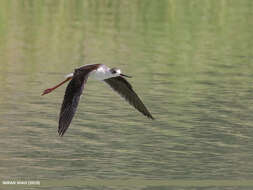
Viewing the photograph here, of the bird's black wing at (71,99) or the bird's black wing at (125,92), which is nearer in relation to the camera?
the bird's black wing at (71,99)

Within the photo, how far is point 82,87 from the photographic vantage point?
32.6 feet

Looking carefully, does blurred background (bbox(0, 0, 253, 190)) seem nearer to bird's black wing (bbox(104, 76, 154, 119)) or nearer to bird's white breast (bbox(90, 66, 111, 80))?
bird's black wing (bbox(104, 76, 154, 119))

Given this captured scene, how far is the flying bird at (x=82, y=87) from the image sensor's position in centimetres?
984

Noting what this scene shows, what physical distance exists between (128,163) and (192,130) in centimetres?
206

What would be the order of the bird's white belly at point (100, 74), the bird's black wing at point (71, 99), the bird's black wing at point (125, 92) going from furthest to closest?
the bird's black wing at point (125, 92) < the bird's white belly at point (100, 74) < the bird's black wing at point (71, 99)

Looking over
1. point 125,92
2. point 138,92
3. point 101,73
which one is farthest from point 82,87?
point 138,92

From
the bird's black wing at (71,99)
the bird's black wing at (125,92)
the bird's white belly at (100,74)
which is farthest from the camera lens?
the bird's black wing at (125,92)

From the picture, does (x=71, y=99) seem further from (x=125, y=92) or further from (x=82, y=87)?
(x=125, y=92)

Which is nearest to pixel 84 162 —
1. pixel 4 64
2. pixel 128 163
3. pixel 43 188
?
pixel 128 163

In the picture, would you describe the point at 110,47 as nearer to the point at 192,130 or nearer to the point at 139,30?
the point at 139,30

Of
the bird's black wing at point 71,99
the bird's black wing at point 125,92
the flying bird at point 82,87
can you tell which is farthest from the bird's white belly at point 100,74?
the bird's black wing at point 125,92

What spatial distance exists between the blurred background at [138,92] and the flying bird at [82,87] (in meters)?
0.92

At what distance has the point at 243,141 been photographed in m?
12.7

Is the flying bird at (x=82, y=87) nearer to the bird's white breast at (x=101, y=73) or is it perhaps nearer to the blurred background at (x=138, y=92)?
the bird's white breast at (x=101, y=73)
